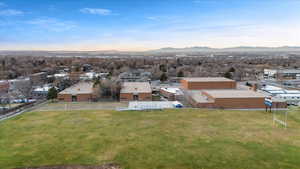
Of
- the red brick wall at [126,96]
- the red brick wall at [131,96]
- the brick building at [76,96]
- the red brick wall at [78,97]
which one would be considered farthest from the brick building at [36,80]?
the red brick wall at [131,96]

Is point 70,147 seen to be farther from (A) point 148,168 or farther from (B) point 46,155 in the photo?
(A) point 148,168

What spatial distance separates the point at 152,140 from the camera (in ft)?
63.4

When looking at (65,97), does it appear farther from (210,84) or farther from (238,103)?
(238,103)

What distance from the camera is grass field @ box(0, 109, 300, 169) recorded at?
15570 mm

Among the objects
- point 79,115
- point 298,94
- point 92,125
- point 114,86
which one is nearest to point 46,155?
point 92,125

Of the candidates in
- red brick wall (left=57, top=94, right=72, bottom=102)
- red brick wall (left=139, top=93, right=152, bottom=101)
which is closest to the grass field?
Answer: red brick wall (left=57, top=94, right=72, bottom=102)

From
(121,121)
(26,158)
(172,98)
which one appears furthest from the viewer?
(172,98)

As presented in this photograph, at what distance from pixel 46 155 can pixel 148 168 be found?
972cm

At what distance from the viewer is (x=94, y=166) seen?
14.9m

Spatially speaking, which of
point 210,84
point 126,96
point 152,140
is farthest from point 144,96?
point 152,140

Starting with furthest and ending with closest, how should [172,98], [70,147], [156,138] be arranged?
[172,98]
[156,138]
[70,147]

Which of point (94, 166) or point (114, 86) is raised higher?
point (114, 86)

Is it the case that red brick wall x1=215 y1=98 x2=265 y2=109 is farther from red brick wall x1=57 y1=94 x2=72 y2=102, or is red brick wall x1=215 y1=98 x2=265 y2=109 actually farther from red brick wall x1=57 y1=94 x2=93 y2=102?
red brick wall x1=57 y1=94 x2=72 y2=102

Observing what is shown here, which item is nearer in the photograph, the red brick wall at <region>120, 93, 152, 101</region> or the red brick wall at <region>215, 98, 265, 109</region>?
the red brick wall at <region>215, 98, 265, 109</region>
